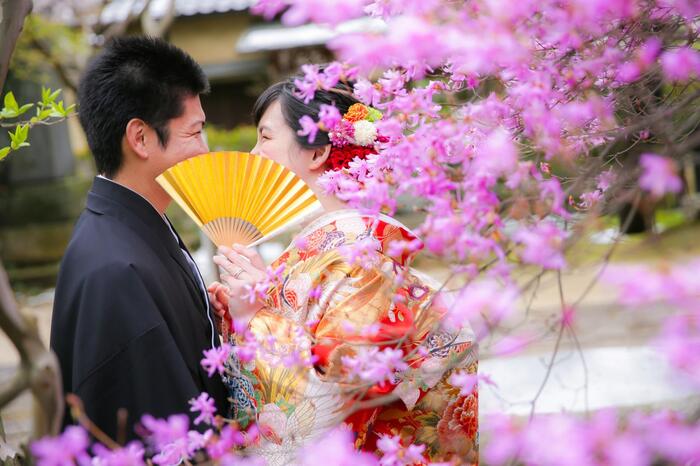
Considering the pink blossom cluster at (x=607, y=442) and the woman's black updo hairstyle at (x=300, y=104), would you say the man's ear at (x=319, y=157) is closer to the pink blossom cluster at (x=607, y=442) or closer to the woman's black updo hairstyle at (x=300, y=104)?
the woman's black updo hairstyle at (x=300, y=104)

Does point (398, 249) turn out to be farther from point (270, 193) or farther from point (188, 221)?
point (188, 221)

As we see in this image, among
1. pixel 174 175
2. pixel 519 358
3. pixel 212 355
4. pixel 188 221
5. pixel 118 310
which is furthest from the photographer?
pixel 188 221

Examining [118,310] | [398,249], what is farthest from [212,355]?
[398,249]

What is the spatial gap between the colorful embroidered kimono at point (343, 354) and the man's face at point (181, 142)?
0.47 m

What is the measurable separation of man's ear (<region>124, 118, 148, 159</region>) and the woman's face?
0.37 metres

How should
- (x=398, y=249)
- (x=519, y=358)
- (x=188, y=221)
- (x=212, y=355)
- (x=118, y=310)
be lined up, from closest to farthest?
(x=398, y=249) < (x=212, y=355) < (x=118, y=310) < (x=519, y=358) < (x=188, y=221)

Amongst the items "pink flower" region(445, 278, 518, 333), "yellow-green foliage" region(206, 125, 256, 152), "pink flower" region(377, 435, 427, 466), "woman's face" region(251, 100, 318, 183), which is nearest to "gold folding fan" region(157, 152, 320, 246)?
"woman's face" region(251, 100, 318, 183)

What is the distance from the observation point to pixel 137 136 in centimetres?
255

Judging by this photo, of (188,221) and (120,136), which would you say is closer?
(120,136)

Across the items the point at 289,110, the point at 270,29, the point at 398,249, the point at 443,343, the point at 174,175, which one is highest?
the point at 270,29

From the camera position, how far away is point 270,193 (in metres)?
2.54

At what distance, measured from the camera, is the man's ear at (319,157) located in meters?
2.70

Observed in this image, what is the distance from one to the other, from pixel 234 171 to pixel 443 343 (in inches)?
34.5

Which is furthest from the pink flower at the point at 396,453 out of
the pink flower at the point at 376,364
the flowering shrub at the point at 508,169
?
the pink flower at the point at 376,364
